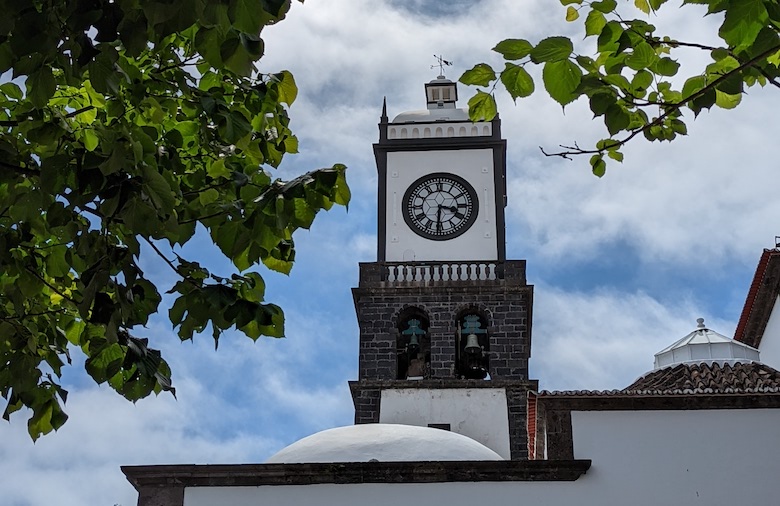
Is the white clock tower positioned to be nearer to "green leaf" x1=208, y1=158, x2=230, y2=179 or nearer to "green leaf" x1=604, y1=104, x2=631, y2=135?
"green leaf" x1=208, y1=158, x2=230, y2=179

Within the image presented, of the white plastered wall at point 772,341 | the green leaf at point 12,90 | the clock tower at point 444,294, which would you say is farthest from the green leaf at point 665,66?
the clock tower at point 444,294

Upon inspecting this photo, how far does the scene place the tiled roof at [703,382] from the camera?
14.0 metres

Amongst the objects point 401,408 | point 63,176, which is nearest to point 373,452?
point 401,408

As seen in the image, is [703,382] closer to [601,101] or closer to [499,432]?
[499,432]

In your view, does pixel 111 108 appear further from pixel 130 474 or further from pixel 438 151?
pixel 438 151

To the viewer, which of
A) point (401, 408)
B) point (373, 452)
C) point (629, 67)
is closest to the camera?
point (629, 67)

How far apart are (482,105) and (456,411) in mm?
18825

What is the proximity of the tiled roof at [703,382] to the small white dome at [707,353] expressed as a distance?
0.81ft

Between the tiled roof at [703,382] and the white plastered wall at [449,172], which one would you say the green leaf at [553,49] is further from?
the white plastered wall at [449,172]

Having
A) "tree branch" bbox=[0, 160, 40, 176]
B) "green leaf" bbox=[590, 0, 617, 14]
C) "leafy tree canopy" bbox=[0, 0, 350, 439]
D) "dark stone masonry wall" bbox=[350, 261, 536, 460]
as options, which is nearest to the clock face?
"dark stone masonry wall" bbox=[350, 261, 536, 460]

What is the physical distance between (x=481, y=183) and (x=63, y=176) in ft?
70.9

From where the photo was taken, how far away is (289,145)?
22.4 ft

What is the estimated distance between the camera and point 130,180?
215 inches

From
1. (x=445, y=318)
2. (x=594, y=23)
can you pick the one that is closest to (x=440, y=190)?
(x=445, y=318)
